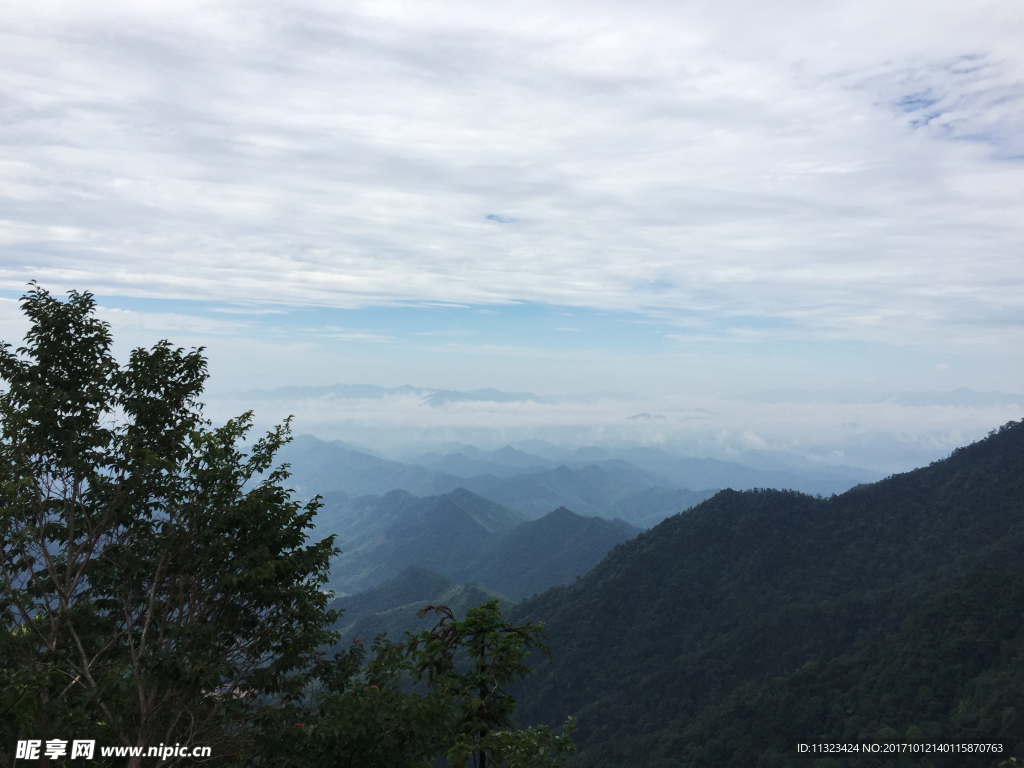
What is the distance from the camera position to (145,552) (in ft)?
39.9

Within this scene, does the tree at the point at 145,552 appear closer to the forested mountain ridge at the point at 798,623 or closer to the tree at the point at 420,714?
the tree at the point at 420,714

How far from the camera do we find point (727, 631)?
12619 centimetres

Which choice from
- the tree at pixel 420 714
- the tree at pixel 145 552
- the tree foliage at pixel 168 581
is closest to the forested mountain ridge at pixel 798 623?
the tree at pixel 420 714

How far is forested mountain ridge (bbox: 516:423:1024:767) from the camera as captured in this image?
75.9 metres

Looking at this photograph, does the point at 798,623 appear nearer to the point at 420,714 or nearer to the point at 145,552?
the point at 420,714

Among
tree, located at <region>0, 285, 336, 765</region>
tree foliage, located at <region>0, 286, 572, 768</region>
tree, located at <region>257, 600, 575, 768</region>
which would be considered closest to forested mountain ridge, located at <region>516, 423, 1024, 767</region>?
tree, located at <region>257, 600, 575, 768</region>

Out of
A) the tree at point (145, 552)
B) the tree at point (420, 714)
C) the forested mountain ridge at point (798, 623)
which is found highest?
the tree at point (145, 552)

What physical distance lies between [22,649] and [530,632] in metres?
10.4

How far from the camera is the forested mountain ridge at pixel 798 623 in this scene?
75.9 m

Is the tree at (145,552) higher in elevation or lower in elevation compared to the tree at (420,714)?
higher

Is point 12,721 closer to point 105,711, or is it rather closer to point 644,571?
point 105,711

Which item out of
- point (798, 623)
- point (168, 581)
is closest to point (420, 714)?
point (168, 581)

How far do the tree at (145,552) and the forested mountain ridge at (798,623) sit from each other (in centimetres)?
7514

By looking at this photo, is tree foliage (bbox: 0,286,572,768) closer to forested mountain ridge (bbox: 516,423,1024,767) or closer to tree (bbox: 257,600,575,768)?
tree (bbox: 257,600,575,768)
